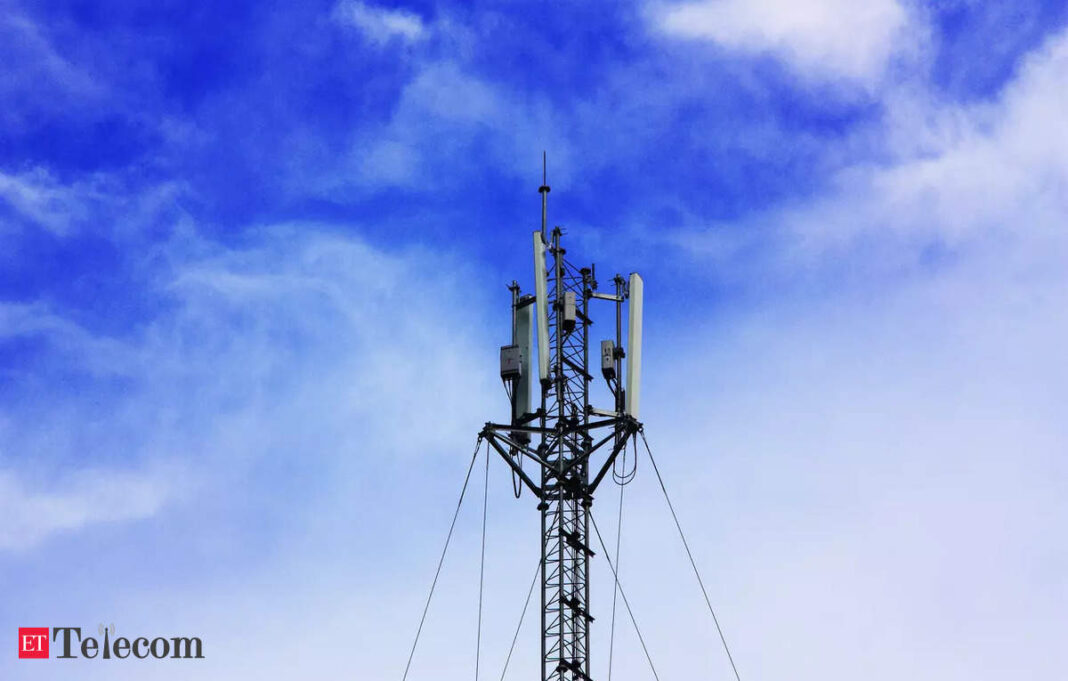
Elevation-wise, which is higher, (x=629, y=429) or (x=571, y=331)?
(x=571, y=331)

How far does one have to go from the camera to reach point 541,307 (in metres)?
86.0

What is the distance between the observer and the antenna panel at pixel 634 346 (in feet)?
277

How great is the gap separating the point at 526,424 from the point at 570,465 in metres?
3.24

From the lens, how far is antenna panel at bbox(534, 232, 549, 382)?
8519 centimetres

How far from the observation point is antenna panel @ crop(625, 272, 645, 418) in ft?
277

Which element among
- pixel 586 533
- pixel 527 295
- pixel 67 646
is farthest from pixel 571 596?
pixel 67 646

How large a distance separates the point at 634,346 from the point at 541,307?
198 inches

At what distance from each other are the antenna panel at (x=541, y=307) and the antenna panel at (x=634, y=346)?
4.06 m

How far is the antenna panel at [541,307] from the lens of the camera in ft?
279

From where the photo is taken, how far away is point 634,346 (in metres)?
85.1

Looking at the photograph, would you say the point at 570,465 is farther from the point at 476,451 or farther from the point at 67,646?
the point at 67,646

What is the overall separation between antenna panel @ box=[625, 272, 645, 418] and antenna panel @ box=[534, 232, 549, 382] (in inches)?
160

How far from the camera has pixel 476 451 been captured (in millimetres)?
84562

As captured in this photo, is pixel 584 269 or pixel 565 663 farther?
pixel 584 269
